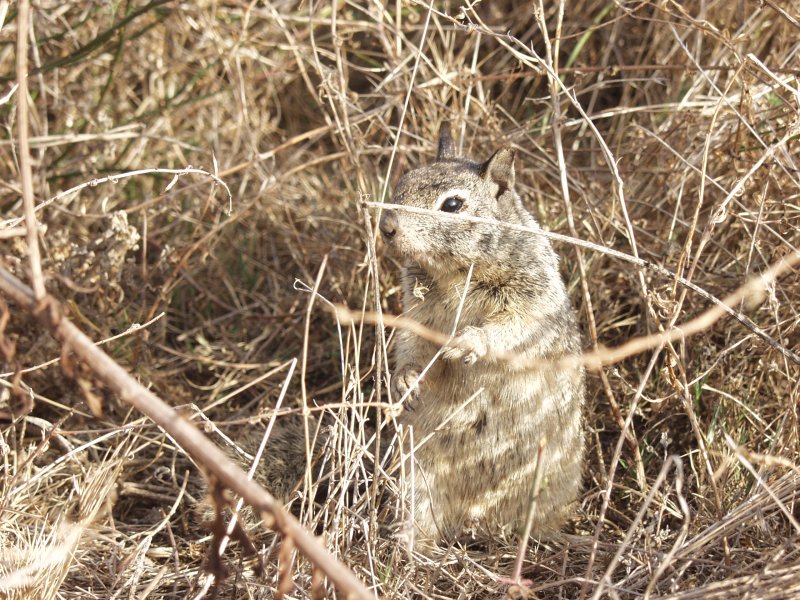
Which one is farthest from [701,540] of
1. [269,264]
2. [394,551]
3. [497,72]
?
[497,72]

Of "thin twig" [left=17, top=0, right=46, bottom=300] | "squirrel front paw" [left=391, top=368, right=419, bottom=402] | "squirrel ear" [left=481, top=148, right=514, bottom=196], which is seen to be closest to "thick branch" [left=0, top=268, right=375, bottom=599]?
"thin twig" [left=17, top=0, right=46, bottom=300]

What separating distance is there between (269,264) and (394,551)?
2381mm

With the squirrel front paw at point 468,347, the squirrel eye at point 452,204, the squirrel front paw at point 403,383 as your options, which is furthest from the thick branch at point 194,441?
the squirrel eye at point 452,204

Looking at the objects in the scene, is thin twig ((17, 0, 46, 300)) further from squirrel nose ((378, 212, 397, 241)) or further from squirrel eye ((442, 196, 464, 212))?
squirrel eye ((442, 196, 464, 212))

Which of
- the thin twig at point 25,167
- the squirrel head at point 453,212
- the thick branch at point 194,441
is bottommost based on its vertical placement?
the squirrel head at point 453,212

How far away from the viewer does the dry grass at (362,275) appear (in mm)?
3129

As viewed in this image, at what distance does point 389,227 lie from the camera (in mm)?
3270

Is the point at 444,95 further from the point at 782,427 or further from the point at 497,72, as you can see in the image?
the point at 782,427

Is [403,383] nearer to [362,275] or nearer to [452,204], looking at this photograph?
[452,204]

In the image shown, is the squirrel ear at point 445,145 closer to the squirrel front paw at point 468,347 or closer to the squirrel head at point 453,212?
the squirrel head at point 453,212

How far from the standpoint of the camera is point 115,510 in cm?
383

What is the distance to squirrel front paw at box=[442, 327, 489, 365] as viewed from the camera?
330cm

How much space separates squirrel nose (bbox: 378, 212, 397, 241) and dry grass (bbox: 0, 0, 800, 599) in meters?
0.12

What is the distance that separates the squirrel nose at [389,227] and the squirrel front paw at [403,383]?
587 mm
